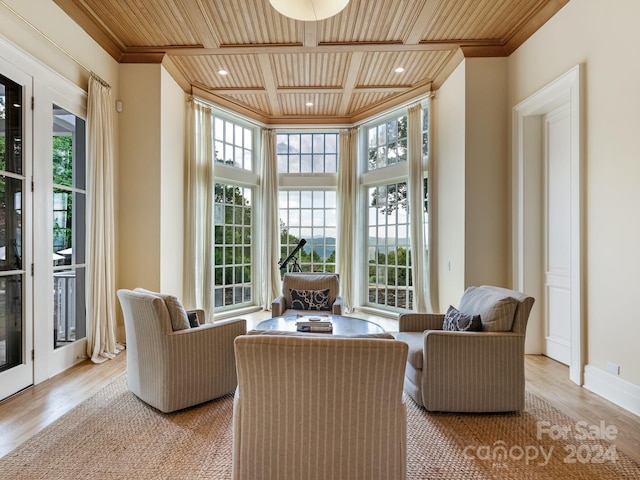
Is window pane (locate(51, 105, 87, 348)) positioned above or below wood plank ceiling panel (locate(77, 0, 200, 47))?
below

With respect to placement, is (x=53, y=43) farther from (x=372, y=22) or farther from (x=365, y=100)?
(x=365, y=100)

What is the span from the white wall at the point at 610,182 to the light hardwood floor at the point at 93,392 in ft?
0.68

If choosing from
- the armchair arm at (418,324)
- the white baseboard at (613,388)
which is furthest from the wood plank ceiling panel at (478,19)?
the white baseboard at (613,388)

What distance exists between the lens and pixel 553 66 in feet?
10.9

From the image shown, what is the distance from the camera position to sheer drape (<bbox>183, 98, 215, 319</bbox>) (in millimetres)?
4762

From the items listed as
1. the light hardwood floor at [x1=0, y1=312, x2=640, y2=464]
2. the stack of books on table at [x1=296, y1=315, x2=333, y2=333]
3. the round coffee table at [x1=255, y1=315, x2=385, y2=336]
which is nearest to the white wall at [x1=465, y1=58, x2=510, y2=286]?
the light hardwood floor at [x1=0, y1=312, x2=640, y2=464]

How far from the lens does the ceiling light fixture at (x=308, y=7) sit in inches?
96.7

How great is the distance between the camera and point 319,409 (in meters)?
1.40

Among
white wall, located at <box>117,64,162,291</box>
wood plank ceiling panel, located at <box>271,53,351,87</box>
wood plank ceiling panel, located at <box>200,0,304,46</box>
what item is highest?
wood plank ceiling panel, located at <box>271,53,351,87</box>

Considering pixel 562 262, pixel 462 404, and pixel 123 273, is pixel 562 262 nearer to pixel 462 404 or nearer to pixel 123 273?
pixel 462 404

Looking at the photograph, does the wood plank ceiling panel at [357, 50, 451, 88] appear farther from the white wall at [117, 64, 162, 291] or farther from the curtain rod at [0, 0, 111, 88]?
the curtain rod at [0, 0, 111, 88]

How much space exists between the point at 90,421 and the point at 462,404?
249 cm

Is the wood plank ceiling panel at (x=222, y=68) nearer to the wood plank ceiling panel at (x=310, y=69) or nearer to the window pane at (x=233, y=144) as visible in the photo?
the wood plank ceiling panel at (x=310, y=69)

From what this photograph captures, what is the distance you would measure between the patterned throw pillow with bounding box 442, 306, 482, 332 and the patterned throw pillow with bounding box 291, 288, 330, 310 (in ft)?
5.75
